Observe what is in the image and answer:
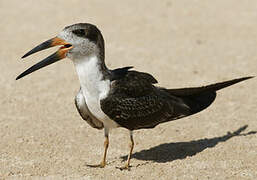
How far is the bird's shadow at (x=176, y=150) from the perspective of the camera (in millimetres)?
8164

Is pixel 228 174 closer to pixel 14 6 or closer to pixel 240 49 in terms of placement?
pixel 240 49

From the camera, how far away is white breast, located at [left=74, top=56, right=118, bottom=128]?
6934mm

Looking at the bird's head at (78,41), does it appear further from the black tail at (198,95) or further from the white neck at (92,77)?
the black tail at (198,95)

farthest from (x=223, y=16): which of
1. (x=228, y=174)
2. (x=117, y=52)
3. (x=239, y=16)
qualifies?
(x=228, y=174)

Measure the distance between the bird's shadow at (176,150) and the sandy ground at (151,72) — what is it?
0.02 m

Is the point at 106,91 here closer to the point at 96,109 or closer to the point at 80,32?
the point at 96,109

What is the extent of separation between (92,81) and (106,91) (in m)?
0.24

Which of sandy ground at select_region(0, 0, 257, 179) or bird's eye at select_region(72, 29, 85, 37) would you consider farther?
sandy ground at select_region(0, 0, 257, 179)

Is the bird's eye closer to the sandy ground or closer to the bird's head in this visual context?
the bird's head

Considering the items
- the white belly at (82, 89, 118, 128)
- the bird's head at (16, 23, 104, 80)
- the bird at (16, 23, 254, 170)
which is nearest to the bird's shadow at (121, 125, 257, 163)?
the bird at (16, 23, 254, 170)

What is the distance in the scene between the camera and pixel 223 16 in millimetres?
16141

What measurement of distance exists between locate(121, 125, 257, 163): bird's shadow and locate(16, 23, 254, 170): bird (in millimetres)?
700

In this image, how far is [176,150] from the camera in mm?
8461

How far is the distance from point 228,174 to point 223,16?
9.53 m
